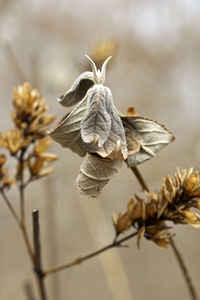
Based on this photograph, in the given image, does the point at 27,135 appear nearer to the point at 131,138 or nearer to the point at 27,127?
the point at 27,127

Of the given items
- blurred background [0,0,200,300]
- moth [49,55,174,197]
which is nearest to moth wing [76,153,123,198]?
moth [49,55,174,197]

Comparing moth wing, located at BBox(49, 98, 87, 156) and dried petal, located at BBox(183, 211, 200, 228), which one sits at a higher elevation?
moth wing, located at BBox(49, 98, 87, 156)

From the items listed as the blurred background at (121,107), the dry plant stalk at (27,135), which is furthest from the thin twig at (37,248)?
the blurred background at (121,107)

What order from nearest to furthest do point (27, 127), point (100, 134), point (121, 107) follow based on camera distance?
point (100, 134), point (27, 127), point (121, 107)

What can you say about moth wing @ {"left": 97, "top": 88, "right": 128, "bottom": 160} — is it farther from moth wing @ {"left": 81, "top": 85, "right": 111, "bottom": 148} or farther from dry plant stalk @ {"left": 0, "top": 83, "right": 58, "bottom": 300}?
dry plant stalk @ {"left": 0, "top": 83, "right": 58, "bottom": 300}

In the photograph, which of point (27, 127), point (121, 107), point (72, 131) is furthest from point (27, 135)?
point (121, 107)

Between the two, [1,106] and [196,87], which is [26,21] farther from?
[196,87]

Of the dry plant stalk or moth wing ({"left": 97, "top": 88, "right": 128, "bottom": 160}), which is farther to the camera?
the dry plant stalk
